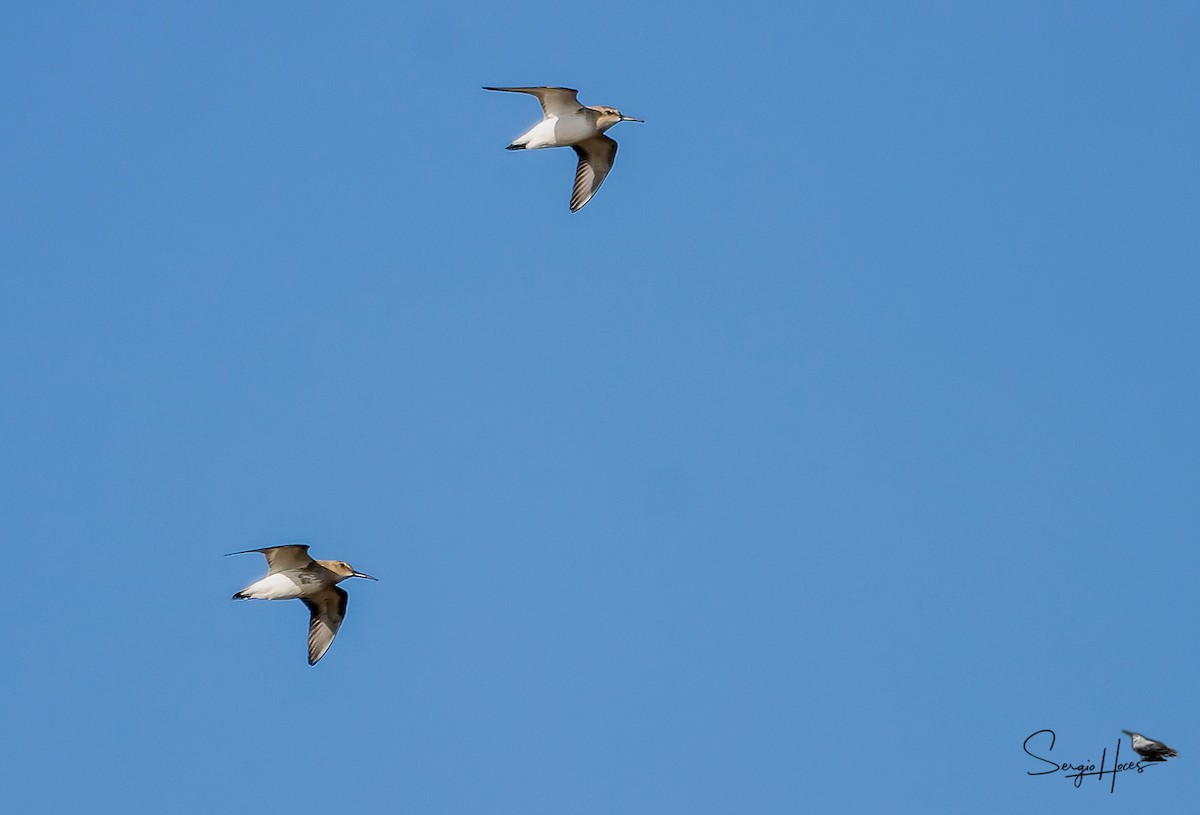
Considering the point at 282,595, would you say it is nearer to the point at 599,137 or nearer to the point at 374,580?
the point at 374,580

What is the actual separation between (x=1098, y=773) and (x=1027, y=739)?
1.03 meters

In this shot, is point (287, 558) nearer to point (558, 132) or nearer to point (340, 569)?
point (340, 569)

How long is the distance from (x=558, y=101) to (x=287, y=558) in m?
7.43

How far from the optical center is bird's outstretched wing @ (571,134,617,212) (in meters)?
27.2

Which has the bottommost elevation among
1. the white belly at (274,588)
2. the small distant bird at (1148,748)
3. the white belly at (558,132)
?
the white belly at (274,588)

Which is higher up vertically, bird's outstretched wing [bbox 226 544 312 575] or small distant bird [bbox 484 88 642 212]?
small distant bird [bbox 484 88 642 212]

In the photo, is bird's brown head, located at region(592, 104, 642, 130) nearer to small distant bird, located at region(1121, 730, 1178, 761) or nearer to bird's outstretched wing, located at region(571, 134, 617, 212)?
bird's outstretched wing, located at region(571, 134, 617, 212)

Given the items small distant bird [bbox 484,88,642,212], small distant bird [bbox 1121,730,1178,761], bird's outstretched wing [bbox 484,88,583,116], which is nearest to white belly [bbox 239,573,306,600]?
small distant bird [bbox 484,88,642,212]

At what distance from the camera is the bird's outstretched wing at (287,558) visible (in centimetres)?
2512

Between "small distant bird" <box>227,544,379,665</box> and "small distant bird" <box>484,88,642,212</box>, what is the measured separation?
627 cm

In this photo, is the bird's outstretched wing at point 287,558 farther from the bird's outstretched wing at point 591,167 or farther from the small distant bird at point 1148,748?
the small distant bird at point 1148,748

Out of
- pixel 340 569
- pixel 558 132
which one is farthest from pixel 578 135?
pixel 340 569

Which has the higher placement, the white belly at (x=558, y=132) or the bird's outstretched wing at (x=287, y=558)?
the white belly at (x=558, y=132)

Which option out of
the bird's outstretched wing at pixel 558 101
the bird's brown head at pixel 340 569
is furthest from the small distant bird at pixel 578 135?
the bird's brown head at pixel 340 569
